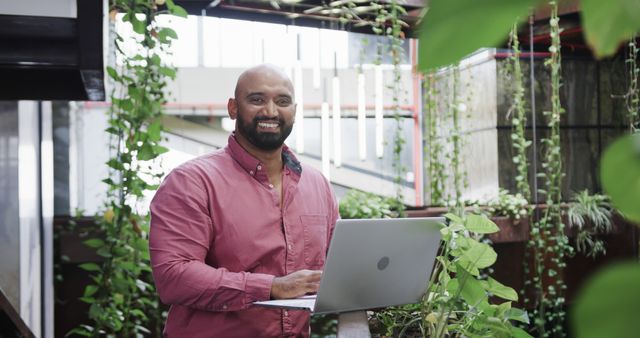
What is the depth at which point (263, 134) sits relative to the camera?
2578mm

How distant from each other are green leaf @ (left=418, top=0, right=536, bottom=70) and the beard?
94.4 inches

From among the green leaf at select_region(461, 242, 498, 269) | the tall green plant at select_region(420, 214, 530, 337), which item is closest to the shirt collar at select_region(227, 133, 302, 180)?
the tall green plant at select_region(420, 214, 530, 337)

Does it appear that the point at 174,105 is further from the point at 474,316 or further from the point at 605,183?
the point at 605,183

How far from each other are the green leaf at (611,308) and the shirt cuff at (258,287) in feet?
6.70

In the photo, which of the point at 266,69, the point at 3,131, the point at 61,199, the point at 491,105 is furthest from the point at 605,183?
the point at 491,105

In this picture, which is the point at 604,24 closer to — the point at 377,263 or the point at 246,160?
the point at 377,263

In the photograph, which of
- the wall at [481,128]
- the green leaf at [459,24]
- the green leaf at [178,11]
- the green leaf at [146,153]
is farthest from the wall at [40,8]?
the wall at [481,128]

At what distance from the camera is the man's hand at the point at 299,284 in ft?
6.89

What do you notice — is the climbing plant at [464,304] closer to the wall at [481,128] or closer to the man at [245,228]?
the man at [245,228]

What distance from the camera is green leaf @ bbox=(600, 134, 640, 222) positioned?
0.56 ft

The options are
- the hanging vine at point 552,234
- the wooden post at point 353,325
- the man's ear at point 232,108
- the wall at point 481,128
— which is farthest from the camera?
the wall at point 481,128

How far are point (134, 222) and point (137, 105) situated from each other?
0.53 metres

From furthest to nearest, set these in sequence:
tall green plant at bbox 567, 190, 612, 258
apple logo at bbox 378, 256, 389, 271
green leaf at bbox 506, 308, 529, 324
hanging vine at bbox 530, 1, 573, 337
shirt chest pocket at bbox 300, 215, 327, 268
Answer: tall green plant at bbox 567, 190, 612, 258 < hanging vine at bbox 530, 1, 573, 337 < shirt chest pocket at bbox 300, 215, 327, 268 < apple logo at bbox 378, 256, 389, 271 < green leaf at bbox 506, 308, 529, 324

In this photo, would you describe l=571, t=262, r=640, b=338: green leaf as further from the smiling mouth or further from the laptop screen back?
the smiling mouth
